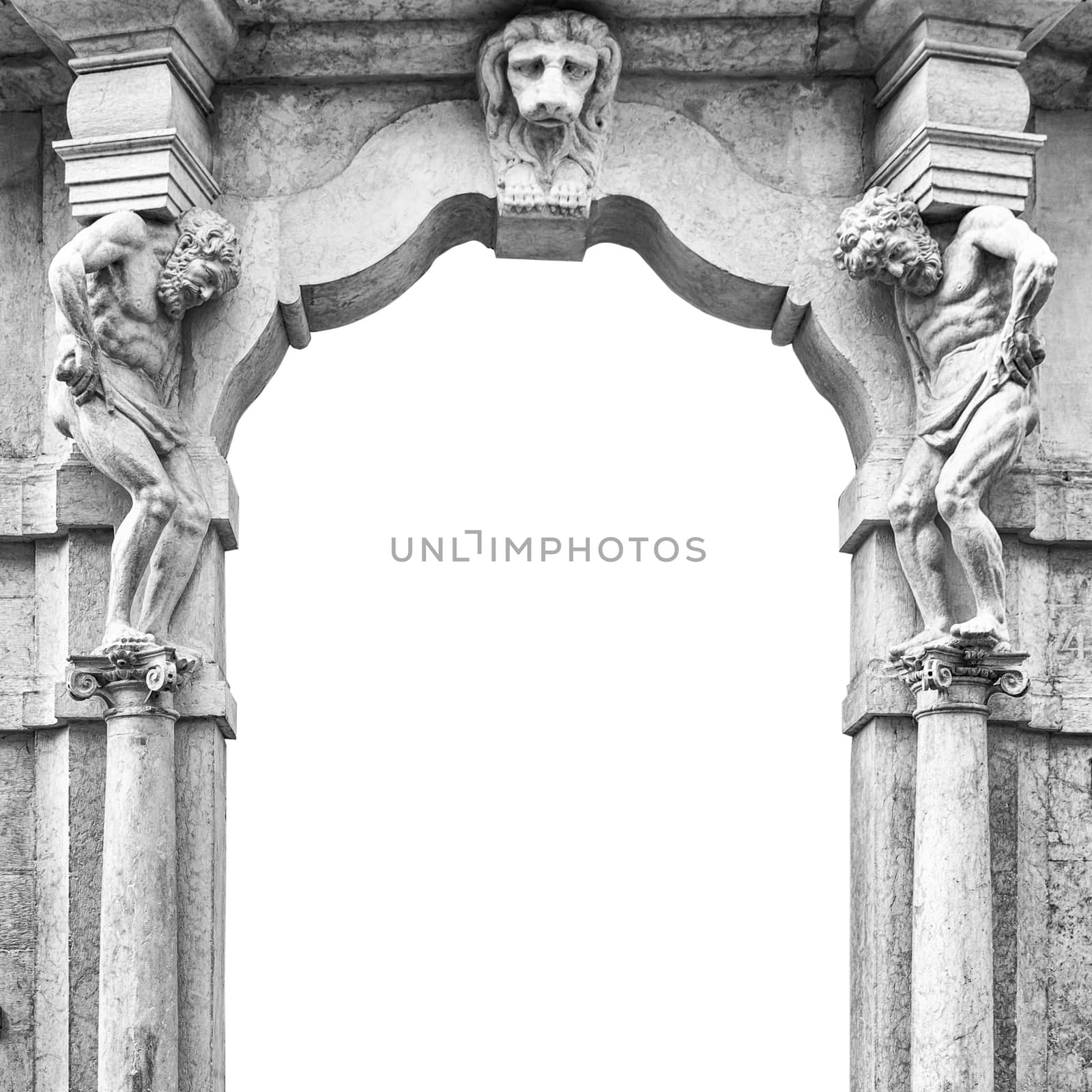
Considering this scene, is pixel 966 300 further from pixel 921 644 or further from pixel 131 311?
pixel 131 311

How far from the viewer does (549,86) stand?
830cm

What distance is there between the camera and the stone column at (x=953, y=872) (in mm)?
7805

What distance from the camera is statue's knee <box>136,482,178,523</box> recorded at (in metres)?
8.13

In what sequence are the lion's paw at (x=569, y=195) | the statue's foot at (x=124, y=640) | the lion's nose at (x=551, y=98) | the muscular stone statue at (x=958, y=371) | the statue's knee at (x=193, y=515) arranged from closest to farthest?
the statue's foot at (x=124, y=640)
the muscular stone statue at (x=958, y=371)
the statue's knee at (x=193, y=515)
the lion's nose at (x=551, y=98)
the lion's paw at (x=569, y=195)

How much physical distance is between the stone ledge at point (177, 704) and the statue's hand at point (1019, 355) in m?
2.44

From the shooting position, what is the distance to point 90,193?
825 centimetres

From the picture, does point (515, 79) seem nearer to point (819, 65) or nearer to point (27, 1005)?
point (819, 65)

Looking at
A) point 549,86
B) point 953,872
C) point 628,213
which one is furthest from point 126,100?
point 953,872

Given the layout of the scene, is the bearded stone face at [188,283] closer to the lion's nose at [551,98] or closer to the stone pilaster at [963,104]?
the lion's nose at [551,98]

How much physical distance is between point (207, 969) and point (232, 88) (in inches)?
105

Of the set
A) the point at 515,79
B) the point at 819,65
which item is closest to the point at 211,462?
the point at 515,79

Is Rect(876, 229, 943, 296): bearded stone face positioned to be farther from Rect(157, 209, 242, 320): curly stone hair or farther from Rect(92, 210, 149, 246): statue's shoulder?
Rect(92, 210, 149, 246): statue's shoulder

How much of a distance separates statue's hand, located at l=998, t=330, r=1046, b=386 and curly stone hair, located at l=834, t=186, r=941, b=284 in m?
0.35

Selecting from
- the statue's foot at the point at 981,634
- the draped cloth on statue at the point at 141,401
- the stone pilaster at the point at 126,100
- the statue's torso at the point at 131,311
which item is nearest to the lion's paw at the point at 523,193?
the stone pilaster at the point at 126,100
